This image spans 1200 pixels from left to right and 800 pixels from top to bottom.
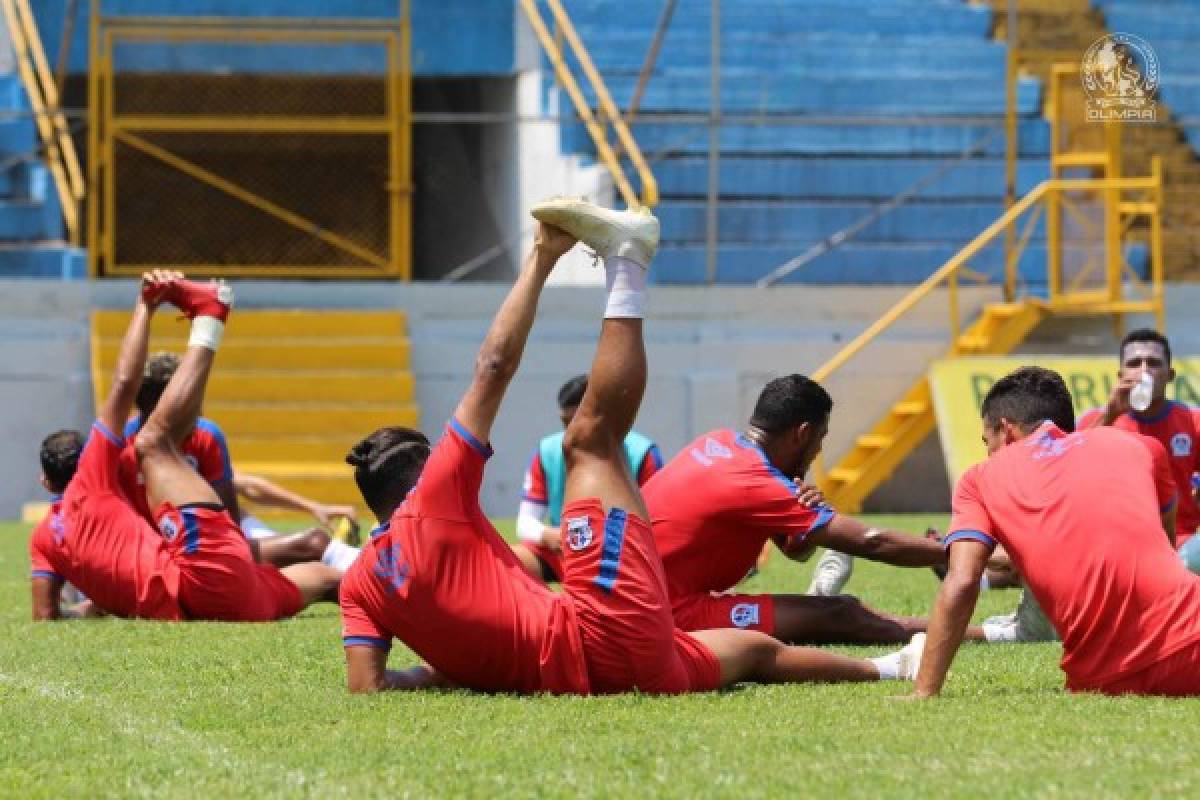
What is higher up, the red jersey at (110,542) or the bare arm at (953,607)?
the bare arm at (953,607)

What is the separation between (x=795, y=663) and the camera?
7.39m

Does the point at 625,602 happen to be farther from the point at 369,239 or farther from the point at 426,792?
the point at 369,239

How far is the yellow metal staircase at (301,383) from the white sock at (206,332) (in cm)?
788

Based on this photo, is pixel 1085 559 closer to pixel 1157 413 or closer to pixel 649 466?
pixel 1157 413

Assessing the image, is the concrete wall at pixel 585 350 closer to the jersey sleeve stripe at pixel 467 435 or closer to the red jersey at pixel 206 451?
the red jersey at pixel 206 451

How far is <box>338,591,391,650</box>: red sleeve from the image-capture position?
7102 millimetres

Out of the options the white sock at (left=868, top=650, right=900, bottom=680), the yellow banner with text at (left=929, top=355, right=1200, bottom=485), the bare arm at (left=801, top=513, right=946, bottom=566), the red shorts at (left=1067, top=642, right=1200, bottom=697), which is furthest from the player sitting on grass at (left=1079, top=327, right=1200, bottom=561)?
the yellow banner with text at (left=929, top=355, right=1200, bottom=485)

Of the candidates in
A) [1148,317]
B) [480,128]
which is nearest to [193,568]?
[1148,317]

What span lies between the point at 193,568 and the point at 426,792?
4941mm

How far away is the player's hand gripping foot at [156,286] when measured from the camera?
1044cm

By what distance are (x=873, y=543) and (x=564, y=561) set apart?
5.14 feet

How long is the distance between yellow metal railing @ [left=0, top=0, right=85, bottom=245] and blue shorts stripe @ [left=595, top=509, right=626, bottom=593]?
46.9ft

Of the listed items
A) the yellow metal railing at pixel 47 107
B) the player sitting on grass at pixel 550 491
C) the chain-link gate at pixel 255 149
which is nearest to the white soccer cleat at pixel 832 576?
the player sitting on grass at pixel 550 491

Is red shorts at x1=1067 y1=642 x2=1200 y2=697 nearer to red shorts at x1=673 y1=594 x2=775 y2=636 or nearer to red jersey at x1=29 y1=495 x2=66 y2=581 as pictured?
red shorts at x1=673 y1=594 x2=775 y2=636
